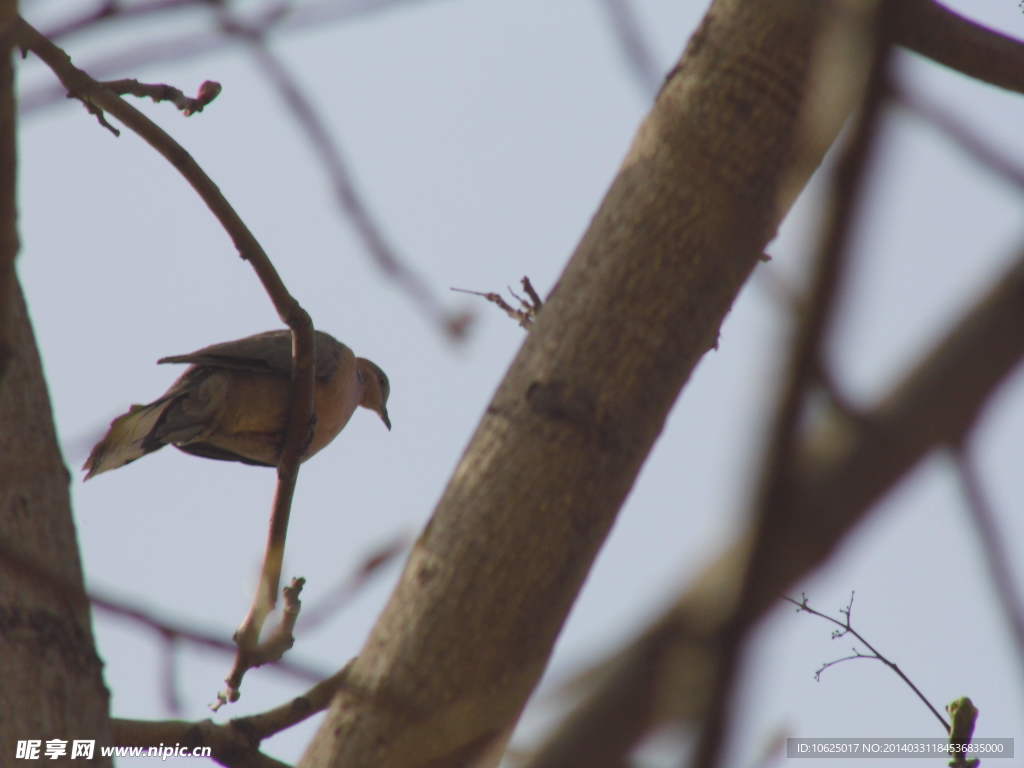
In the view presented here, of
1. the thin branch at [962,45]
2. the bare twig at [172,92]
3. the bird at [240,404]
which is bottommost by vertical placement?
the thin branch at [962,45]

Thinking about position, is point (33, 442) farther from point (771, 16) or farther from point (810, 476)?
point (810, 476)

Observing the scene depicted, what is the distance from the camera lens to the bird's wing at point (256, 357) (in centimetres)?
598

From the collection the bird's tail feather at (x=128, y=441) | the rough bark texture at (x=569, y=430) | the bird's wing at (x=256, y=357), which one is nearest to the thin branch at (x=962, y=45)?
the rough bark texture at (x=569, y=430)

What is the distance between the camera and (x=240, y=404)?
19.5 feet

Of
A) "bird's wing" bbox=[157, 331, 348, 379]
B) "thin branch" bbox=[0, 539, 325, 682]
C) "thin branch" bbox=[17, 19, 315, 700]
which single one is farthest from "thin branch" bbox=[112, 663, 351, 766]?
"bird's wing" bbox=[157, 331, 348, 379]

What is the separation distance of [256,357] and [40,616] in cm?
383

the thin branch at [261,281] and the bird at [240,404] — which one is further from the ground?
the bird at [240,404]

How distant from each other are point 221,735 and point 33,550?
1.11 m

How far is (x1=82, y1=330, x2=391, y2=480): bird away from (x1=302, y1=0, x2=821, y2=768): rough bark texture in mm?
3603

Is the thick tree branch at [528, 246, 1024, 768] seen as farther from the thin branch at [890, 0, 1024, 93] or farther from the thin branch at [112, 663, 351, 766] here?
the thin branch at [112, 663, 351, 766]

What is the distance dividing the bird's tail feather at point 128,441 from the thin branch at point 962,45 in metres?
3.79

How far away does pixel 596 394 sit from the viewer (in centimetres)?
200

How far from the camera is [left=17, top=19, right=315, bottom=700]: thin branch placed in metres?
2.90

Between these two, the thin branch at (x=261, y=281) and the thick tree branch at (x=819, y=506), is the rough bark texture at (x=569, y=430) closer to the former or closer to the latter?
the thin branch at (x=261, y=281)
